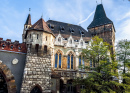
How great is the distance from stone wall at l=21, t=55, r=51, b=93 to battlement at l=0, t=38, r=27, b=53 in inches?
43.2

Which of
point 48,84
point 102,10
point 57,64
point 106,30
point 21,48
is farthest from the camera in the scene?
point 102,10

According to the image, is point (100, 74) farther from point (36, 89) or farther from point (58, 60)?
point (58, 60)

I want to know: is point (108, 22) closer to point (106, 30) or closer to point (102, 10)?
point (106, 30)

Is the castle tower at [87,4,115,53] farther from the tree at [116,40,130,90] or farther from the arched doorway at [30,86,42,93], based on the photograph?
the arched doorway at [30,86,42,93]

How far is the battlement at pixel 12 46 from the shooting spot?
10160 mm

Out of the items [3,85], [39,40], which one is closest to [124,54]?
[39,40]

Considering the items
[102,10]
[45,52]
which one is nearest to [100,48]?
[45,52]

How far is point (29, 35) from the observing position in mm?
10906

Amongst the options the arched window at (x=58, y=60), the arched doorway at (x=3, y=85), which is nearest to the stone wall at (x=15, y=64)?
the arched doorway at (x=3, y=85)

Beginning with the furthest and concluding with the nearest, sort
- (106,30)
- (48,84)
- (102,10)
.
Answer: (102,10) < (106,30) < (48,84)

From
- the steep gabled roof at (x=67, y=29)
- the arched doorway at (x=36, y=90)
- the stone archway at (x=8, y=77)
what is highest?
the steep gabled roof at (x=67, y=29)

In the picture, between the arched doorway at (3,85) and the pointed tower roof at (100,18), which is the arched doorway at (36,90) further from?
the pointed tower roof at (100,18)

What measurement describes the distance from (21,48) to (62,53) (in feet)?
21.0

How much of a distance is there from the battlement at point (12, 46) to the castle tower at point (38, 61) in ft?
2.04
